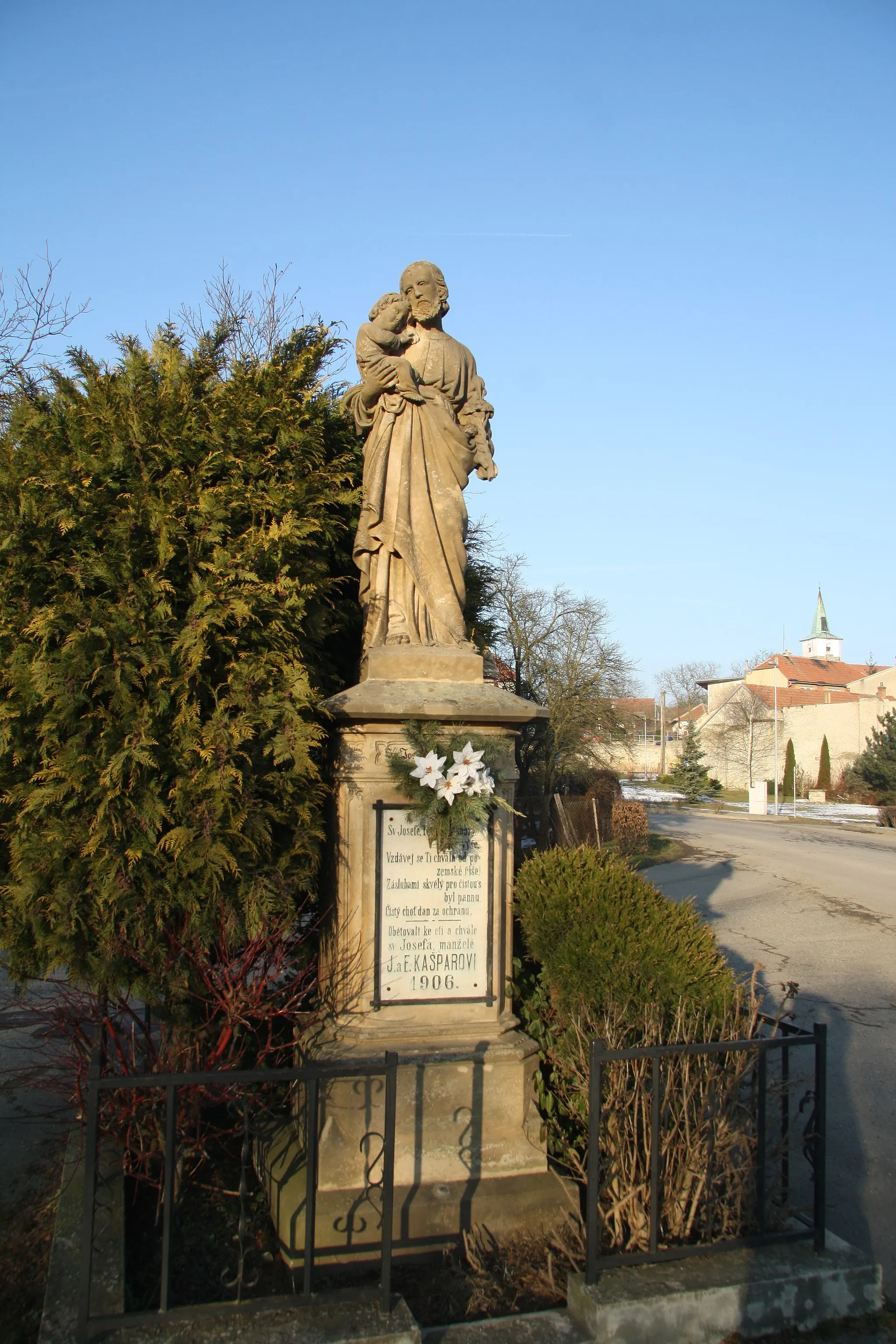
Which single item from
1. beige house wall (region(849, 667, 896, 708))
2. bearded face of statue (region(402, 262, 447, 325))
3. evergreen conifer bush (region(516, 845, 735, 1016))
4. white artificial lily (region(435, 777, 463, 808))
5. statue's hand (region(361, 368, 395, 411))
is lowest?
evergreen conifer bush (region(516, 845, 735, 1016))

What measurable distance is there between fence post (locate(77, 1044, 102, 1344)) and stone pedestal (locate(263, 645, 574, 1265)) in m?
0.92

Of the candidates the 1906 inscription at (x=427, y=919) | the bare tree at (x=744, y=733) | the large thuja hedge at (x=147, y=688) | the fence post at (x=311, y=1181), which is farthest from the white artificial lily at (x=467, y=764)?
the bare tree at (x=744, y=733)

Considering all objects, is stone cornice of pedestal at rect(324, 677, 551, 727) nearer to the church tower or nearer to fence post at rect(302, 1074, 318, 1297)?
fence post at rect(302, 1074, 318, 1297)

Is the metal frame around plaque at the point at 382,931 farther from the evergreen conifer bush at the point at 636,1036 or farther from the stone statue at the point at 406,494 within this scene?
the stone statue at the point at 406,494

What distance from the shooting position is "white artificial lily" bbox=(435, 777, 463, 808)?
3699 millimetres

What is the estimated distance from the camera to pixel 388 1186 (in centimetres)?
281

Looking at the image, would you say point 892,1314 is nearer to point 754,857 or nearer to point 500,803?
point 500,803

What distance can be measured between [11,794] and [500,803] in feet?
6.57

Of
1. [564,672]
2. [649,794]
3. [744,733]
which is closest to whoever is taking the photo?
[564,672]

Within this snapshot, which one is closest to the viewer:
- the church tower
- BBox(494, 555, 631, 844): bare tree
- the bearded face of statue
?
the bearded face of statue

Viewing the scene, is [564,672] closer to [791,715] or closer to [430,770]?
[430,770]

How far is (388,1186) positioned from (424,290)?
3956mm

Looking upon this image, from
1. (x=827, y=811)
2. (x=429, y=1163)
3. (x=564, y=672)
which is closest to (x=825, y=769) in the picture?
(x=827, y=811)

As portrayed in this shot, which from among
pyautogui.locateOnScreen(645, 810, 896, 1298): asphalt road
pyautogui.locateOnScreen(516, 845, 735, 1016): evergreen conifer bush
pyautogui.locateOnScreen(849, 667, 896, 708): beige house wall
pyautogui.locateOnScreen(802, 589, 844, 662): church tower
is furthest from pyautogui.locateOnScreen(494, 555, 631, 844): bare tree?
pyautogui.locateOnScreen(802, 589, 844, 662): church tower
